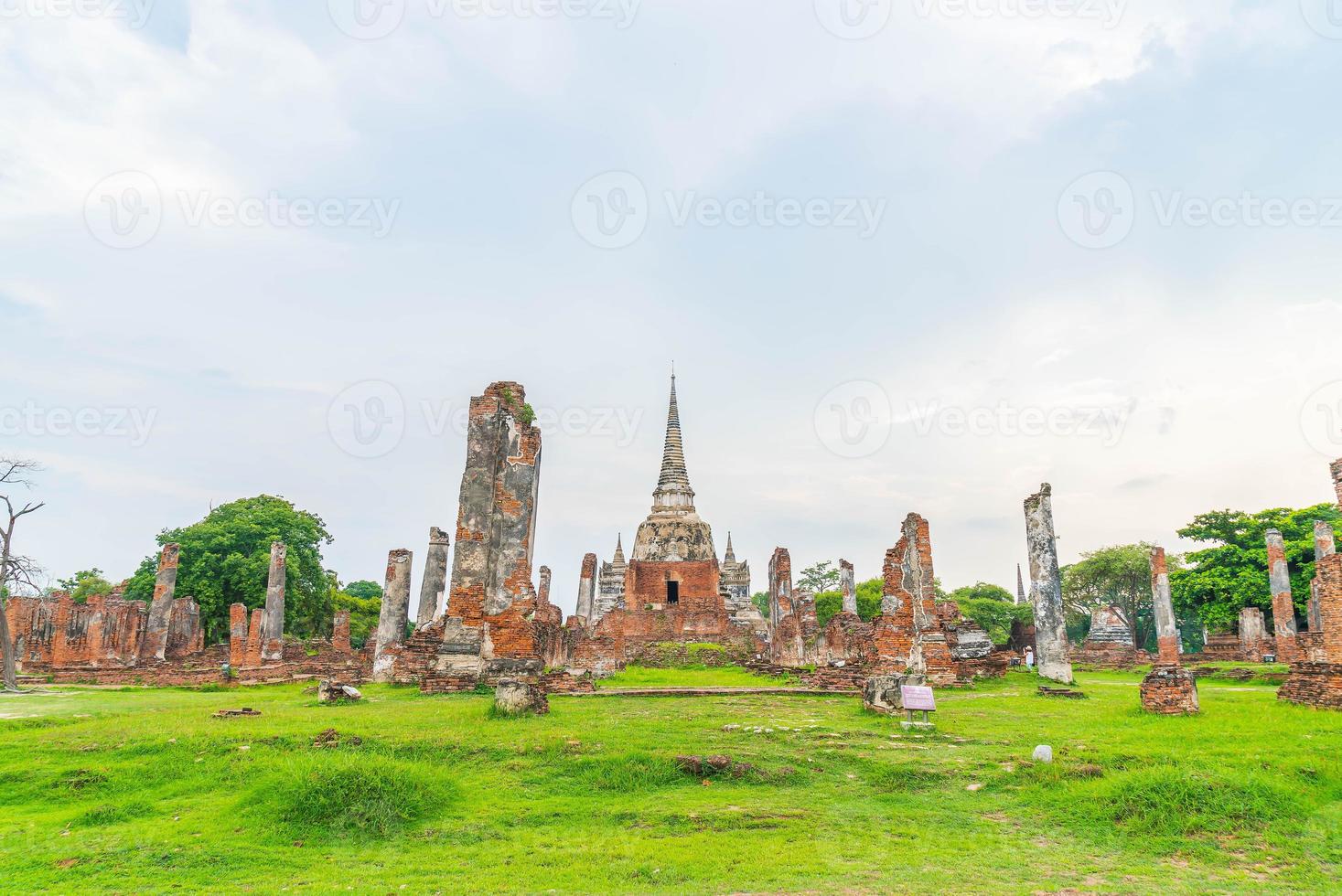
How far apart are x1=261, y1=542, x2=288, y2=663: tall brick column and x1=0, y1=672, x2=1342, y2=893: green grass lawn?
542 inches

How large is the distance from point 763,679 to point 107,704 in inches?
591

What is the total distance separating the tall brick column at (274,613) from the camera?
23891 mm

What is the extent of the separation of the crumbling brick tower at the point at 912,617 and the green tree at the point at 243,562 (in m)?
26.3

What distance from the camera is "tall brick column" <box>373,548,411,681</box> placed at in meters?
18.9

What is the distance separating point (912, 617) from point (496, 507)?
29.1ft

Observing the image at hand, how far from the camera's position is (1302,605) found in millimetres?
31672

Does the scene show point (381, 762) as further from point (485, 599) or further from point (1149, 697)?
point (1149, 697)

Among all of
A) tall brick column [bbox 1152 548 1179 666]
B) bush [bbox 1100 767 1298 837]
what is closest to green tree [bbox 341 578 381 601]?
tall brick column [bbox 1152 548 1179 666]

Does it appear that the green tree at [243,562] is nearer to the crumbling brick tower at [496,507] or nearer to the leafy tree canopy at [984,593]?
the crumbling brick tower at [496,507]

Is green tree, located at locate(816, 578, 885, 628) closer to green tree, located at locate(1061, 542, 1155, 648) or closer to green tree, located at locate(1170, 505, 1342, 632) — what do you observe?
green tree, located at locate(1061, 542, 1155, 648)

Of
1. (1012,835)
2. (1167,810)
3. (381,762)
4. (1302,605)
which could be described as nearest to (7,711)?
(381,762)

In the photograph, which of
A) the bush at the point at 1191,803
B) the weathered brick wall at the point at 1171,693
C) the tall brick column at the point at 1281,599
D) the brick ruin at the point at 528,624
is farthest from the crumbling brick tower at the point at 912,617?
the tall brick column at the point at 1281,599

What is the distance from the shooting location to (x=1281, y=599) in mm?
28250

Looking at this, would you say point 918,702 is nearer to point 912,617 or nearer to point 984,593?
point 912,617
